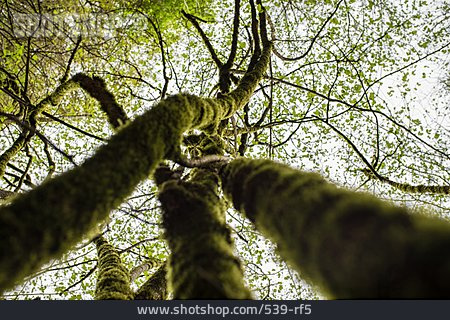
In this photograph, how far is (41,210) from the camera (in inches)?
69.9

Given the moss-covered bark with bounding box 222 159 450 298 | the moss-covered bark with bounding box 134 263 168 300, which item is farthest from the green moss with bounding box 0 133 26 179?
the moss-covered bark with bounding box 222 159 450 298

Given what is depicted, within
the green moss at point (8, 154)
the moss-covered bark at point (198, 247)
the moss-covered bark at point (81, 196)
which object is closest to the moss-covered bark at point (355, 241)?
the moss-covered bark at point (198, 247)

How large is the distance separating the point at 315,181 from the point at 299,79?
26.2 ft

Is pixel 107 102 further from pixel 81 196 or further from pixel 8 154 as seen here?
pixel 8 154

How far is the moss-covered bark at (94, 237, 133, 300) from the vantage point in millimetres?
3497

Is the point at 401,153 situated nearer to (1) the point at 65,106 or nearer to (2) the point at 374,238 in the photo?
(2) the point at 374,238

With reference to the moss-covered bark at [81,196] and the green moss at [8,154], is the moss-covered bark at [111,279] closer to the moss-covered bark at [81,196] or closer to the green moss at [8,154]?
the moss-covered bark at [81,196]

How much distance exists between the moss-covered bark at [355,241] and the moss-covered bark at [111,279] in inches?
89.6

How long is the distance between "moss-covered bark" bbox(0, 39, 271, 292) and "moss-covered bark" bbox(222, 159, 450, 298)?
0.99 metres

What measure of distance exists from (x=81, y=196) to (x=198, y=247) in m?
0.79

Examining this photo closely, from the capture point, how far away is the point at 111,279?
12.8 ft

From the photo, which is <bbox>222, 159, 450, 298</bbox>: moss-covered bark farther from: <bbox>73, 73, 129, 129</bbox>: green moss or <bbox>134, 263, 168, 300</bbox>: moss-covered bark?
<bbox>134, 263, 168, 300</bbox>: moss-covered bark

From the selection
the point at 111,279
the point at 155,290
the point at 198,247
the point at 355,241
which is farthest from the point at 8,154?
the point at 355,241

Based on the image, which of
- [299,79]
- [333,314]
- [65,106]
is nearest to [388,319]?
[333,314]
